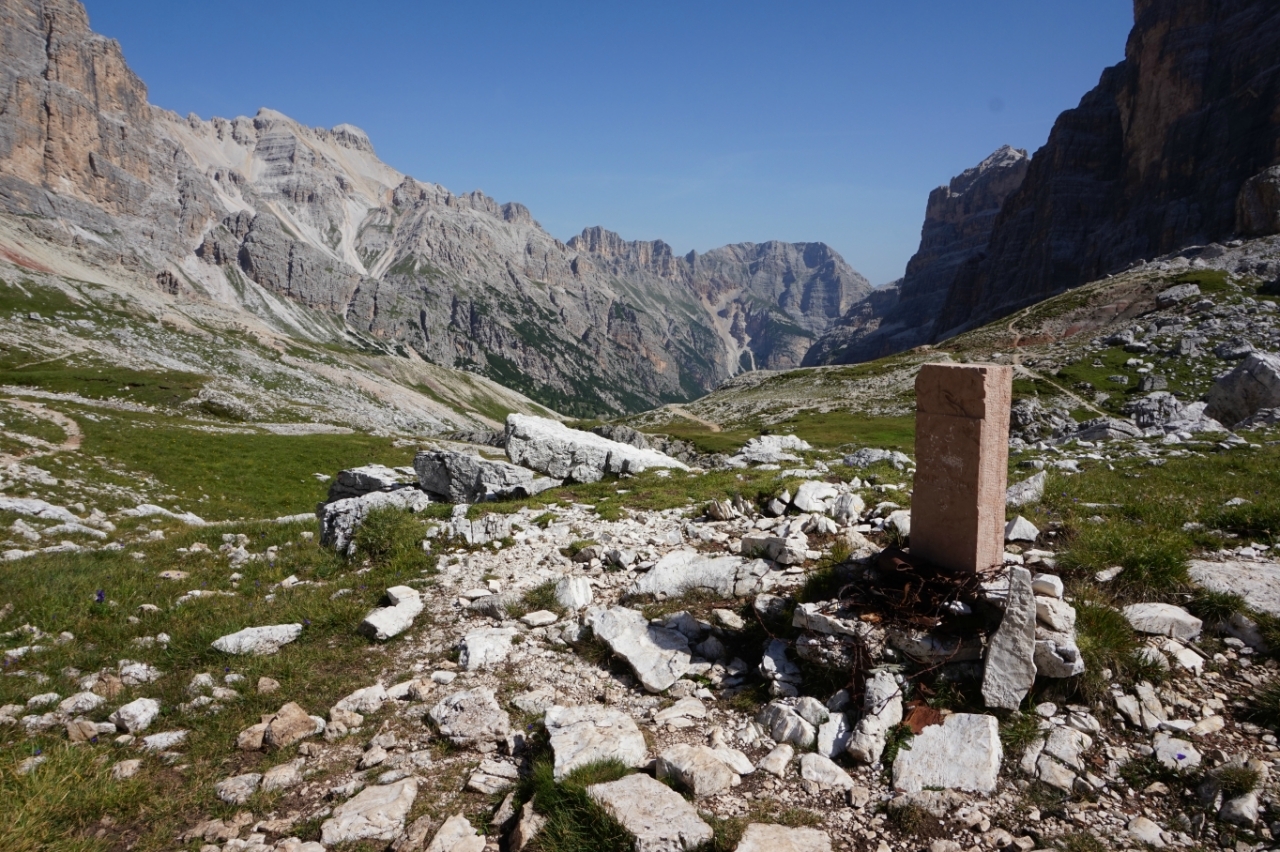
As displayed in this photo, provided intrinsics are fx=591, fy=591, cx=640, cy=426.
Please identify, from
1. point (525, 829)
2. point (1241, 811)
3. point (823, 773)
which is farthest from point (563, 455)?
point (1241, 811)

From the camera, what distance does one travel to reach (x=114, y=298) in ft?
392

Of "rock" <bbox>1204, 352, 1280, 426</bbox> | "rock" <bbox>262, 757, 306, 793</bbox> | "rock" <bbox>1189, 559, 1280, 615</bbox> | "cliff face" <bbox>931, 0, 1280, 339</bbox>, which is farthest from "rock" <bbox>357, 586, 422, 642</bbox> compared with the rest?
"cliff face" <bbox>931, 0, 1280, 339</bbox>

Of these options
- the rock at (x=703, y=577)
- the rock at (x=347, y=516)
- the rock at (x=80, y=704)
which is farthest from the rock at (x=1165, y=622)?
the rock at (x=347, y=516)

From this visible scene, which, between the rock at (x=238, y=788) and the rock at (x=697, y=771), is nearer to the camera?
the rock at (x=697, y=771)

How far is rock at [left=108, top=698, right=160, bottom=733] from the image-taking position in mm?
7688

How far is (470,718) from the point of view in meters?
7.65

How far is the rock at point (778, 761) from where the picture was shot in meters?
6.46

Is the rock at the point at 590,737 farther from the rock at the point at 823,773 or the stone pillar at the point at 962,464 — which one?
the stone pillar at the point at 962,464

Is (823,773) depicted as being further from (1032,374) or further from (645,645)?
(1032,374)

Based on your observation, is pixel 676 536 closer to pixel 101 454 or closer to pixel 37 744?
pixel 37 744

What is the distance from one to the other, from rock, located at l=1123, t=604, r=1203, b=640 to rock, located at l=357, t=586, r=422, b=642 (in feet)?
35.7

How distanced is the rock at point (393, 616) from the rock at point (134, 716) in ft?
9.68

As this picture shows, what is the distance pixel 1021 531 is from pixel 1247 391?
32.6 m

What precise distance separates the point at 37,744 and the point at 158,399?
69106 mm
